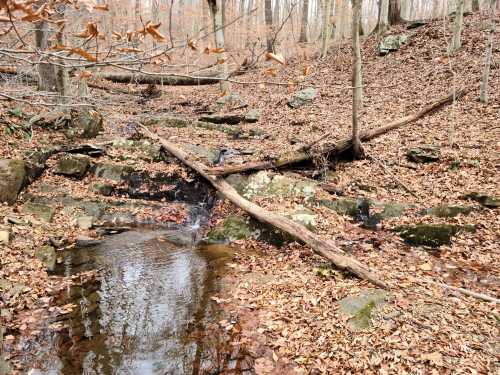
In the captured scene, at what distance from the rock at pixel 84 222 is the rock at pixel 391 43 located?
16.2m

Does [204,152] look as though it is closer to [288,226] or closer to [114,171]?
[114,171]

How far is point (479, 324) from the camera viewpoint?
4.77 m

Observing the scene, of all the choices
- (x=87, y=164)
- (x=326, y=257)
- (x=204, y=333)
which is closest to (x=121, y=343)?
(x=204, y=333)

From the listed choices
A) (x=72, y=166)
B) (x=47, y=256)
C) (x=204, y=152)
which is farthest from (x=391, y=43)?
(x=47, y=256)

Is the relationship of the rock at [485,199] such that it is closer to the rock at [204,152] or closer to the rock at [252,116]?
the rock at [204,152]

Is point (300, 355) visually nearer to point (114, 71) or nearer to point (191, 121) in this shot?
point (191, 121)

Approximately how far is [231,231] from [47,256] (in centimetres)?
371

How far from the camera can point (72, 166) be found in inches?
417

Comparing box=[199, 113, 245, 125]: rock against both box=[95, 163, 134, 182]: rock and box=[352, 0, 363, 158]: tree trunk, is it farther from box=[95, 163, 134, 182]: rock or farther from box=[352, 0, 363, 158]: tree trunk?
box=[352, 0, 363, 158]: tree trunk

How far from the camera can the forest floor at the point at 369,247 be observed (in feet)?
14.9

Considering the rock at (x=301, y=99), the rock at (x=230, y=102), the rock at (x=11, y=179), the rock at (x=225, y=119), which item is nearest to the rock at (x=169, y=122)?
the rock at (x=225, y=119)

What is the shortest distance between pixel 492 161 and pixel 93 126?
12.2m

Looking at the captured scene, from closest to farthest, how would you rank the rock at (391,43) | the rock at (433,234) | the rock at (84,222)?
the rock at (433,234), the rock at (84,222), the rock at (391,43)

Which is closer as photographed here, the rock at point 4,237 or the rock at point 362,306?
the rock at point 362,306
